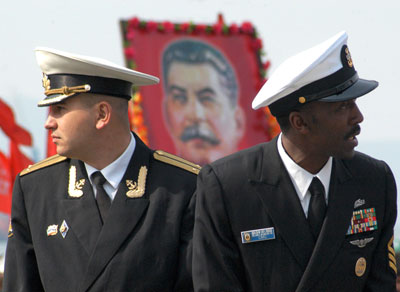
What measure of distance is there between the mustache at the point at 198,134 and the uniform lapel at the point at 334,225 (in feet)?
19.1

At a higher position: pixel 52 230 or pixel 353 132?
pixel 353 132

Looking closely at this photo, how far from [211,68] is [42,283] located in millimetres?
6056

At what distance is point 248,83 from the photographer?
402 inches

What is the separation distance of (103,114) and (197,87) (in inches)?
222

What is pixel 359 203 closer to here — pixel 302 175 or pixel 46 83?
pixel 302 175

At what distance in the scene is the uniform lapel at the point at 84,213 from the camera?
4.03 meters

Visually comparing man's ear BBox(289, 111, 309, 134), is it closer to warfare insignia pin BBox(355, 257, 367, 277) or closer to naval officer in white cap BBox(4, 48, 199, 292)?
warfare insignia pin BBox(355, 257, 367, 277)

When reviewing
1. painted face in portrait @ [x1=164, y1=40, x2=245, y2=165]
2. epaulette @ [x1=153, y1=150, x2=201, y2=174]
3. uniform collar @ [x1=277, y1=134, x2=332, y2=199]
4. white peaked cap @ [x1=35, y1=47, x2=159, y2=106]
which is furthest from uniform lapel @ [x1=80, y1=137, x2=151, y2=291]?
painted face in portrait @ [x1=164, y1=40, x2=245, y2=165]

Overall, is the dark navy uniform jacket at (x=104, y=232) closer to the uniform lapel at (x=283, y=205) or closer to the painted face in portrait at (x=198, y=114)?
the uniform lapel at (x=283, y=205)

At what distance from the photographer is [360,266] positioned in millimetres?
3635

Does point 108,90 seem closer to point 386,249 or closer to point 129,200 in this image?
point 129,200

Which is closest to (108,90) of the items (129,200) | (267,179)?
(129,200)

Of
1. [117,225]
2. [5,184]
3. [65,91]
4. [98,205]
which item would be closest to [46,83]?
[65,91]

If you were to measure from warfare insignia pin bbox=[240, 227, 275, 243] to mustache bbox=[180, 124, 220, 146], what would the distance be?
5.87m
